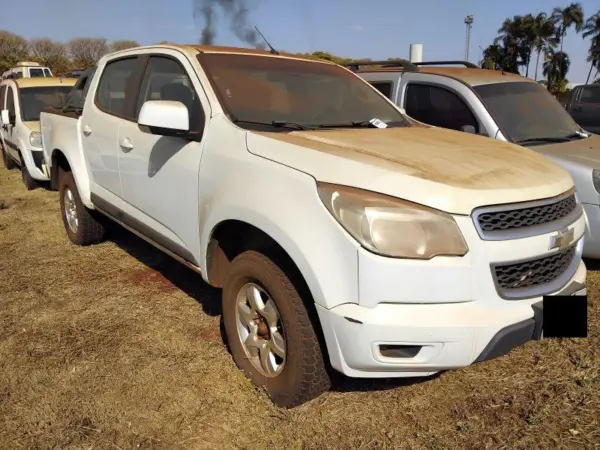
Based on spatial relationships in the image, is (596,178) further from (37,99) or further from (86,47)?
(86,47)

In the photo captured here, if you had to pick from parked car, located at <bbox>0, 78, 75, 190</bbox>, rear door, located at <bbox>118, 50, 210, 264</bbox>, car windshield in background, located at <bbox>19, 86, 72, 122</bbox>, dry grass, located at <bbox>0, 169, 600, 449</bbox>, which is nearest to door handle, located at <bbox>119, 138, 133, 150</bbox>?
rear door, located at <bbox>118, 50, 210, 264</bbox>

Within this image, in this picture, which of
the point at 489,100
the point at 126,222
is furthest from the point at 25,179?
the point at 489,100

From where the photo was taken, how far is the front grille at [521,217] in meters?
2.24

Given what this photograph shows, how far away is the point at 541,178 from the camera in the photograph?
2574 mm

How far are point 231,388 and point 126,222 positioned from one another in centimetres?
176

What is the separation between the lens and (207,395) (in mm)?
2834

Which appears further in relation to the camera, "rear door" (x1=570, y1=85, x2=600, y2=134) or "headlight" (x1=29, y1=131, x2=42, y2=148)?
"rear door" (x1=570, y1=85, x2=600, y2=134)

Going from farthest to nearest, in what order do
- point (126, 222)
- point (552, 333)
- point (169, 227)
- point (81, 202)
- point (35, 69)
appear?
point (35, 69) < point (81, 202) < point (126, 222) < point (169, 227) < point (552, 333)

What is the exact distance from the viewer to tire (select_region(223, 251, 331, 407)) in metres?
2.43

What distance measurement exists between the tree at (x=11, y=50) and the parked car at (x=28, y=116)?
44349 mm

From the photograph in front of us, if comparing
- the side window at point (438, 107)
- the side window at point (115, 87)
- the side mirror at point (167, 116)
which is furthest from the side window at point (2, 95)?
the side mirror at point (167, 116)

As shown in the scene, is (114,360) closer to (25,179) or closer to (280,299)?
(280,299)

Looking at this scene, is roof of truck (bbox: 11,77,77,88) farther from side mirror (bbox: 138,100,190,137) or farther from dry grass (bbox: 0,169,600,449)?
side mirror (bbox: 138,100,190,137)

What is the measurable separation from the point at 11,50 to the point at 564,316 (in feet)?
191
